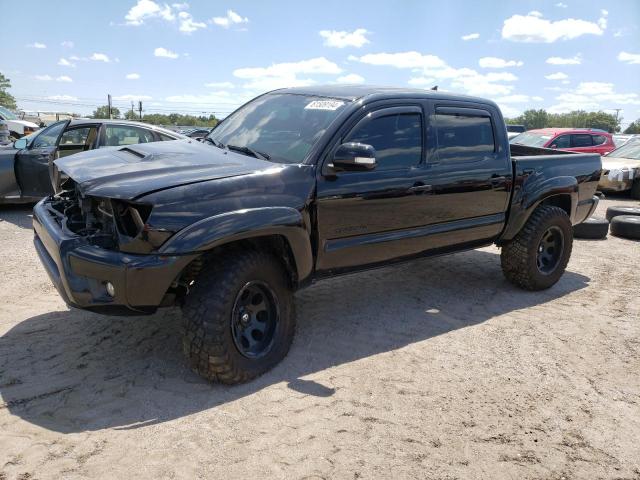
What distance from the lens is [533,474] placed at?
2.67 m

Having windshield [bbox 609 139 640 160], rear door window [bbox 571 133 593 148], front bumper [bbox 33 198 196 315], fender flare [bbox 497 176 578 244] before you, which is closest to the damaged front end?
front bumper [bbox 33 198 196 315]

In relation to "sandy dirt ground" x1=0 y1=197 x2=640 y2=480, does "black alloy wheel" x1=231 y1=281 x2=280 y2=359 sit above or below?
above

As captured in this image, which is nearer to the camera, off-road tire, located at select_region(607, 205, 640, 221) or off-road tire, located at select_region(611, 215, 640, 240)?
off-road tire, located at select_region(611, 215, 640, 240)

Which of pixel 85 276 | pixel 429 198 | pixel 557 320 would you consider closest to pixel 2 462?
pixel 85 276

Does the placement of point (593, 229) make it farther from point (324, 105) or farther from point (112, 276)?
point (112, 276)

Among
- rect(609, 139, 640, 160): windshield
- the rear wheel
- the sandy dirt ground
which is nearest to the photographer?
the sandy dirt ground

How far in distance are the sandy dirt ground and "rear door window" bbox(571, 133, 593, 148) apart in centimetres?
1072

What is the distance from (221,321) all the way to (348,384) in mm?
946

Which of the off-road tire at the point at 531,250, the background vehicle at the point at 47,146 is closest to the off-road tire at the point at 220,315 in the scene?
the off-road tire at the point at 531,250

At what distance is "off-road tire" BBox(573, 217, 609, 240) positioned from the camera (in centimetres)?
812

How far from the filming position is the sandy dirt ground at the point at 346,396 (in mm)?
2686

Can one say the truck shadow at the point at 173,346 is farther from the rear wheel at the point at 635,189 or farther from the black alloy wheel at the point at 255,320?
the rear wheel at the point at 635,189

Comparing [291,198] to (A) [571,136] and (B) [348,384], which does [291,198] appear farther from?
(A) [571,136]

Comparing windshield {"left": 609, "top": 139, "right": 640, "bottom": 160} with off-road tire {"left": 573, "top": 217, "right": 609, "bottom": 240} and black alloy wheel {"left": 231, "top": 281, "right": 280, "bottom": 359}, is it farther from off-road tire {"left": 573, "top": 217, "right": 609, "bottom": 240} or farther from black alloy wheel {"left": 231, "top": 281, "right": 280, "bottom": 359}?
black alloy wheel {"left": 231, "top": 281, "right": 280, "bottom": 359}
